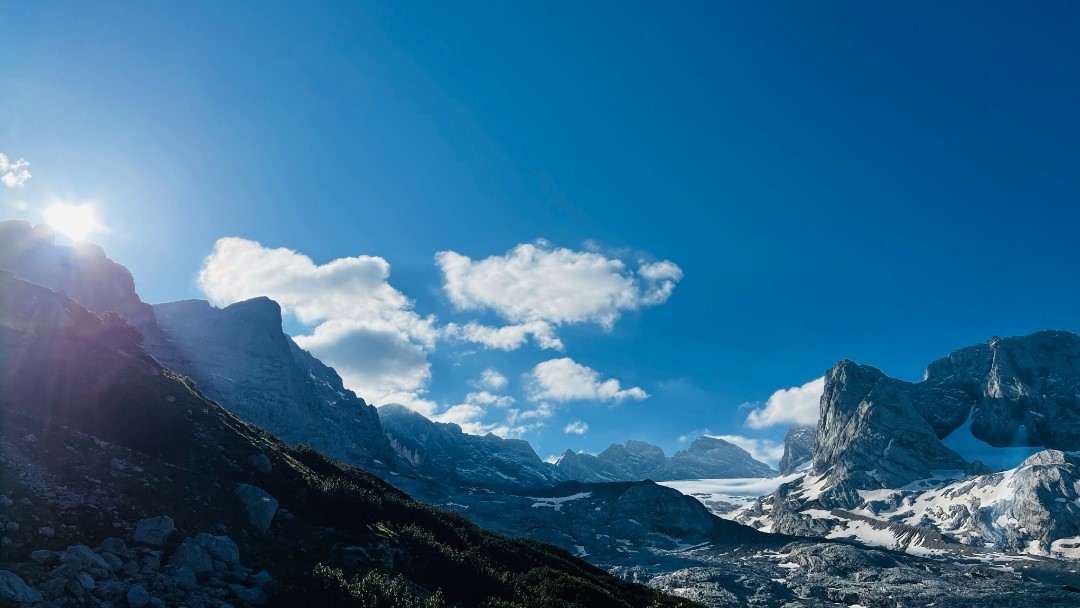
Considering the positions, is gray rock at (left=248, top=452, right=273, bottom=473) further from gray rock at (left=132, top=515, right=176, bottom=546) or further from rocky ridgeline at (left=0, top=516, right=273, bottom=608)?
gray rock at (left=132, top=515, right=176, bottom=546)

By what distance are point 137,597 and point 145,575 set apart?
4.43 feet

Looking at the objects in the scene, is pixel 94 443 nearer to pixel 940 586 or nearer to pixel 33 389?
pixel 33 389

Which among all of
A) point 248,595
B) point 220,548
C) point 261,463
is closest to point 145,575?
point 248,595

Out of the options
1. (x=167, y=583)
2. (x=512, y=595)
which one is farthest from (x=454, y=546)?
(x=167, y=583)

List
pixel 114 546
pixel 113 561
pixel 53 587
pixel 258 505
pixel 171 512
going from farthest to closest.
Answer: pixel 258 505 → pixel 171 512 → pixel 114 546 → pixel 113 561 → pixel 53 587

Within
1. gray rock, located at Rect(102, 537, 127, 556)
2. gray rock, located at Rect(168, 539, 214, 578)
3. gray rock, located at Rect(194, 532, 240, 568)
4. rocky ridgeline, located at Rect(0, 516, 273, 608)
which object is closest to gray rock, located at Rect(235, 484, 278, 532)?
rocky ridgeline, located at Rect(0, 516, 273, 608)

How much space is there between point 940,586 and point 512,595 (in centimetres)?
16113

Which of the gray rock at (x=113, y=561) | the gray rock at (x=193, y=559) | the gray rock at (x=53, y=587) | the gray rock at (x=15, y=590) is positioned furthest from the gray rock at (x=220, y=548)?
the gray rock at (x=15, y=590)

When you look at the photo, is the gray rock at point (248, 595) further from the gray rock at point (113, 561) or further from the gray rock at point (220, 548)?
Answer: the gray rock at point (113, 561)

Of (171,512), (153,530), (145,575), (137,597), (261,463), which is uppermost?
(261,463)

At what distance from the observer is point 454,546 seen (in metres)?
34.1

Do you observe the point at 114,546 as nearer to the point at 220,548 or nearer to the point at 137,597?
the point at 137,597

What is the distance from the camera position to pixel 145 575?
17.9 metres

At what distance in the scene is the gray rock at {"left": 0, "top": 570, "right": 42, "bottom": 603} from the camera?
14219 mm
